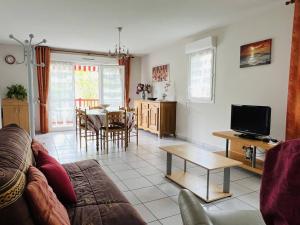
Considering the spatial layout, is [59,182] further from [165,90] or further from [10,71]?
[10,71]

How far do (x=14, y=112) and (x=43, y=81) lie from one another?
113 centimetres

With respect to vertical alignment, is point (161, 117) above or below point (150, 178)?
above

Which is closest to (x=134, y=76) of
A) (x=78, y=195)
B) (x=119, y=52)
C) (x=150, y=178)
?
(x=119, y=52)

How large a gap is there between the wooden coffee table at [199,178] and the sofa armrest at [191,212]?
50.2 inches

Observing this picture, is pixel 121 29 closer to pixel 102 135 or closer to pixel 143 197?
pixel 102 135

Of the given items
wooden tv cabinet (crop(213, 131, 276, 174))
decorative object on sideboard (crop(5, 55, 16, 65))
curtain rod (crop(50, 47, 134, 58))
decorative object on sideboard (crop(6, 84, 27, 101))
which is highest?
curtain rod (crop(50, 47, 134, 58))

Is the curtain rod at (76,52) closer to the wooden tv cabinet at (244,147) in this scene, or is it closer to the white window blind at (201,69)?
the white window blind at (201,69)

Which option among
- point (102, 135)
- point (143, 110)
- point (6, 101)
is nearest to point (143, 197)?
point (102, 135)

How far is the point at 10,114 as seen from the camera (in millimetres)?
5578

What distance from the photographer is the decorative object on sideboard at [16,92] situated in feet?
19.0

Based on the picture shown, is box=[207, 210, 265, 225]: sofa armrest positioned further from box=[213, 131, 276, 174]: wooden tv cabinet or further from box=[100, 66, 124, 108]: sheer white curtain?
box=[100, 66, 124, 108]: sheer white curtain

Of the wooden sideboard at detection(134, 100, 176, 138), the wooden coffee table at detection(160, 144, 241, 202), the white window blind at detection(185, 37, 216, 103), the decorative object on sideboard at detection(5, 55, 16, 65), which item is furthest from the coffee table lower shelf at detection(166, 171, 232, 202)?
the decorative object on sideboard at detection(5, 55, 16, 65)

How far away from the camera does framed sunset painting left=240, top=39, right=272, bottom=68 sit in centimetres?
345

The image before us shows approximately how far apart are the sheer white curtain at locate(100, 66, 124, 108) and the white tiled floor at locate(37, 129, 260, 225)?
2.37 m
